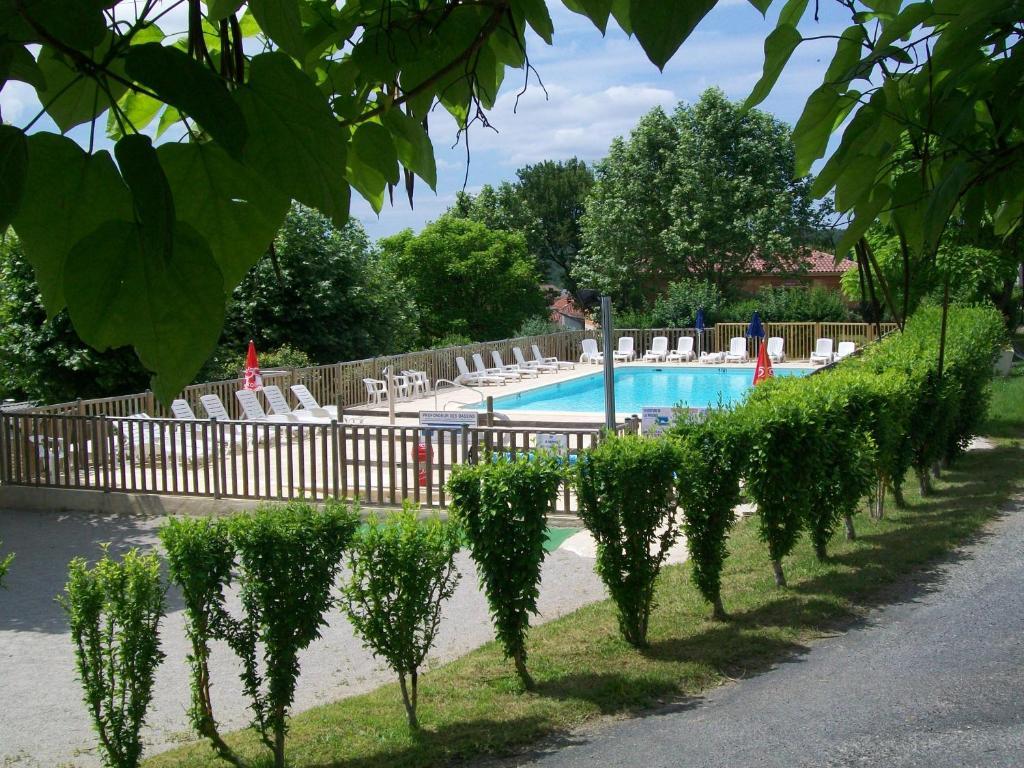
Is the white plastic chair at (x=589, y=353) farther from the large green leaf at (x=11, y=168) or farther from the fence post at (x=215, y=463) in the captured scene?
the large green leaf at (x=11, y=168)

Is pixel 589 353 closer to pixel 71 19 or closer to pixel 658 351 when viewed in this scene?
pixel 658 351

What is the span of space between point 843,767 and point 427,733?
225cm

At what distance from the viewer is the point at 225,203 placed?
27.1 inches

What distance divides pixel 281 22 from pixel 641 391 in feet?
85.4

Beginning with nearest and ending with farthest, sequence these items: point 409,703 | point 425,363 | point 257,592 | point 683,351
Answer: point 257,592 → point 409,703 → point 425,363 → point 683,351

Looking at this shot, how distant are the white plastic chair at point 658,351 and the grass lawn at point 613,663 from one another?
2225cm

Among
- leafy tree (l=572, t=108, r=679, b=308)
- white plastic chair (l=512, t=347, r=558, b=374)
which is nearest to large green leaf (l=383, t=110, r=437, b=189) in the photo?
white plastic chair (l=512, t=347, r=558, b=374)

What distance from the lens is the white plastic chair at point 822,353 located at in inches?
1176

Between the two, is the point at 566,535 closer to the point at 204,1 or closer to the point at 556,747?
the point at 556,747

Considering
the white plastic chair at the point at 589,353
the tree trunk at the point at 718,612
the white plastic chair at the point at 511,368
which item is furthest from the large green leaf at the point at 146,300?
the white plastic chair at the point at 589,353

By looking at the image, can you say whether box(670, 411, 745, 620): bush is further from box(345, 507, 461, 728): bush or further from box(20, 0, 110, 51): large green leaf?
box(20, 0, 110, 51): large green leaf

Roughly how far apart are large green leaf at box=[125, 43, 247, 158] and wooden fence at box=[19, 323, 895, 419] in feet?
0.62

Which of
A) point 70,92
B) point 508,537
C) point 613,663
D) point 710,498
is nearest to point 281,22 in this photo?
point 70,92

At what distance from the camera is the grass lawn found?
5.59 meters
